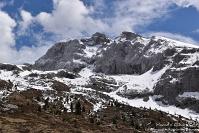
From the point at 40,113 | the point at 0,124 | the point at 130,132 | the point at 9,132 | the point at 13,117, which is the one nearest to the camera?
the point at 9,132

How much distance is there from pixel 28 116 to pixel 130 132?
4564cm

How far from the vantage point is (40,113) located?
655 feet

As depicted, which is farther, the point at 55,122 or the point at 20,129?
the point at 55,122

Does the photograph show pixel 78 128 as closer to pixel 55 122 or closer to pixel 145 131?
pixel 55 122

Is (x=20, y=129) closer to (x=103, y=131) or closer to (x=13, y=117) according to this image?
(x=13, y=117)

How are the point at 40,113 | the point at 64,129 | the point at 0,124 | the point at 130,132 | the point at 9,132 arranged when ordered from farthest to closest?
the point at 40,113 < the point at 130,132 < the point at 64,129 < the point at 0,124 < the point at 9,132

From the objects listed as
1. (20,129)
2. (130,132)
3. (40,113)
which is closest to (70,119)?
(40,113)

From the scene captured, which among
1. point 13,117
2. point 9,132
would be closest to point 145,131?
point 13,117

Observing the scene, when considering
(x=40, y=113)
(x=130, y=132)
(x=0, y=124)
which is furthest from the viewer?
(x=40, y=113)

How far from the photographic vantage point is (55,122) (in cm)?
17875

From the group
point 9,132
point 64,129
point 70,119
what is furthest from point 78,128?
point 9,132

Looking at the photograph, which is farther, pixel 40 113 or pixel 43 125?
pixel 40 113

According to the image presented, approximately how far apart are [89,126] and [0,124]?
44.4 m

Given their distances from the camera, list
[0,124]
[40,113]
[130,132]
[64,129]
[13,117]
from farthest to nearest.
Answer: [40,113] → [130,132] → [13,117] → [64,129] → [0,124]
